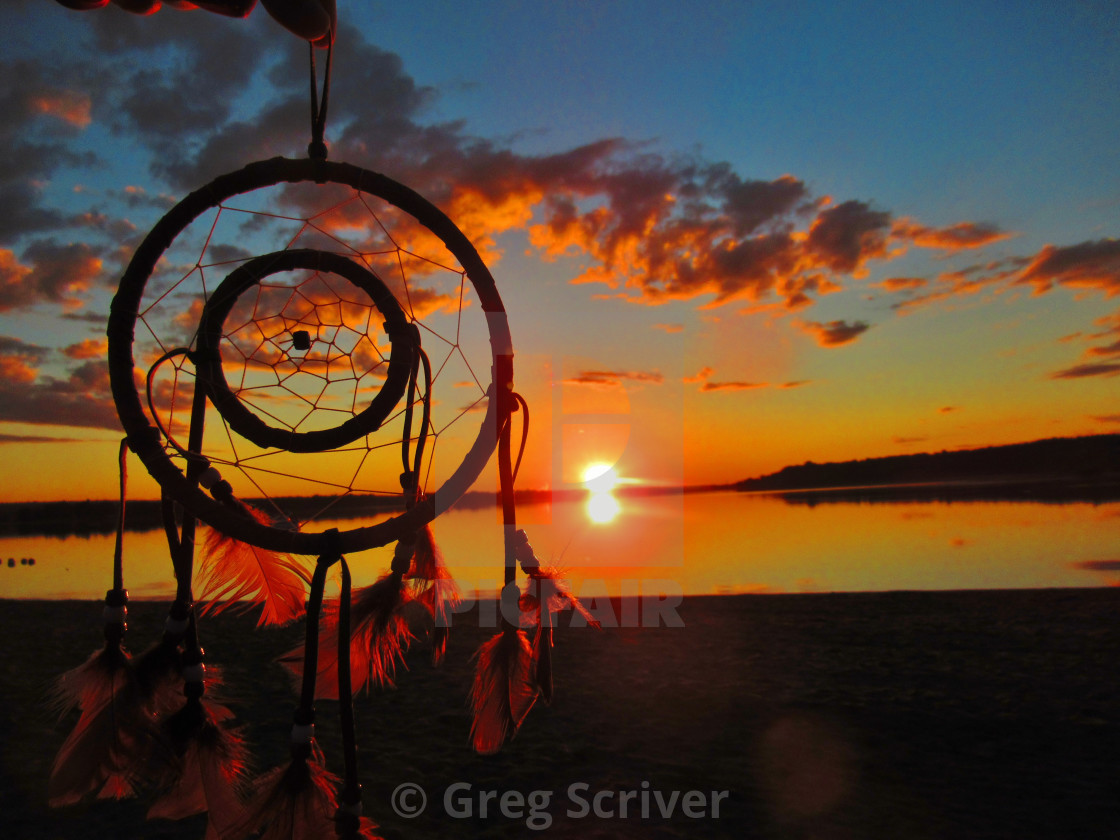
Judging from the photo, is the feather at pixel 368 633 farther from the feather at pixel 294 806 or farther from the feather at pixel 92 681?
the feather at pixel 92 681

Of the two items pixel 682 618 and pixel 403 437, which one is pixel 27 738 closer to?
pixel 403 437

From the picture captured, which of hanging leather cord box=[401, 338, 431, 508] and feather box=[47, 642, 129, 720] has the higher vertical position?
hanging leather cord box=[401, 338, 431, 508]

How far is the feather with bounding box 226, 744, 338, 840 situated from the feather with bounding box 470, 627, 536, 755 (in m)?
0.54

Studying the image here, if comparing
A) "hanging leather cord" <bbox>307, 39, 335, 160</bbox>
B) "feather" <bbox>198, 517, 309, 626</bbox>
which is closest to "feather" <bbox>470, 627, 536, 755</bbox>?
Answer: "feather" <bbox>198, 517, 309, 626</bbox>

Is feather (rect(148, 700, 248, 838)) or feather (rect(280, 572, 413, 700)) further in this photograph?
feather (rect(280, 572, 413, 700))

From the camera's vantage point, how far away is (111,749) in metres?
1.86

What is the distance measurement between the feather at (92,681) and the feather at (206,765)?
0.20 metres

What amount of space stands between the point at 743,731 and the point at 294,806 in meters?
4.12

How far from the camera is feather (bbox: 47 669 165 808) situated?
1811 mm

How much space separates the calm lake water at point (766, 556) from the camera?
12.6 metres

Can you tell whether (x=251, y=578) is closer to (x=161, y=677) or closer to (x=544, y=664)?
(x=161, y=677)

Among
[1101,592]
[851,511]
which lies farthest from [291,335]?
[851,511]

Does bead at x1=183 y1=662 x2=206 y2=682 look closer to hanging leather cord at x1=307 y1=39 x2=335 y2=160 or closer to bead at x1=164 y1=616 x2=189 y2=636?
bead at x1=164 y1=616 x2=189 y2=636

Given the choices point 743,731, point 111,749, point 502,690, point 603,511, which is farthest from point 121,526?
point 603,511
